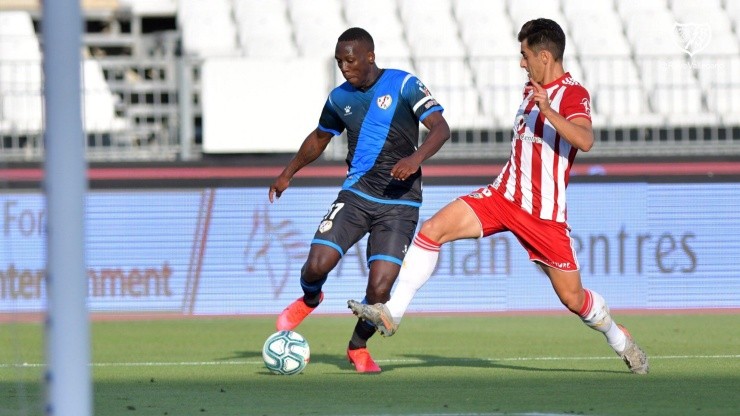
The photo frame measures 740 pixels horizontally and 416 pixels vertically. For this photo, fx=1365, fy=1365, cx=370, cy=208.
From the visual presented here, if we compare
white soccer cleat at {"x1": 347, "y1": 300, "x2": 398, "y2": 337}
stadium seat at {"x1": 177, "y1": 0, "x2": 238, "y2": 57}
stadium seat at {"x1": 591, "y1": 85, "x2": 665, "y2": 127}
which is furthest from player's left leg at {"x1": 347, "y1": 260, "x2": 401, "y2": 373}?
stadium seat at {"x1": 177, "y1": 0, "x2": 238, "y2": 57}

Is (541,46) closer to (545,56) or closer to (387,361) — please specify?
(545,56)

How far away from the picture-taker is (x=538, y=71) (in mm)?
7980

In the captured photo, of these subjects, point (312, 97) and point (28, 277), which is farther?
point (312, 97)

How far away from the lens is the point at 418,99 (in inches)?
335

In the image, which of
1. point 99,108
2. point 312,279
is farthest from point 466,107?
point 312,279

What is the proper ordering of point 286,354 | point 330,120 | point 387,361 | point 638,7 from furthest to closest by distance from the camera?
1. point 638,7
2. point 387,361
3. point 330,120
4. point 286,354

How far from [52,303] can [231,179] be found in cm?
951

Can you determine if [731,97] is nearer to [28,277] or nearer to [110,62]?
[110,62]

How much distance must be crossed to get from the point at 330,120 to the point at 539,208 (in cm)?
166

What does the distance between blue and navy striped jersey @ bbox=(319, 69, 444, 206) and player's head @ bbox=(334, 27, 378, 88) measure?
14cm

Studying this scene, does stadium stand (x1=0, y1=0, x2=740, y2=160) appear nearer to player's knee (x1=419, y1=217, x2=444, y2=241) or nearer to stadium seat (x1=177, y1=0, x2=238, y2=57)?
stadium seat (x1=177, y1=0, x2=238, y2=57)

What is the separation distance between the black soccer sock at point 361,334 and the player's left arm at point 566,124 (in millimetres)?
1711

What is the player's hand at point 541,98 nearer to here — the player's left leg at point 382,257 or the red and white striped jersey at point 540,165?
the red and white striped jersey at point 540,165

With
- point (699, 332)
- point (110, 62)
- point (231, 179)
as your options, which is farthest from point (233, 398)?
point (110, 62)
